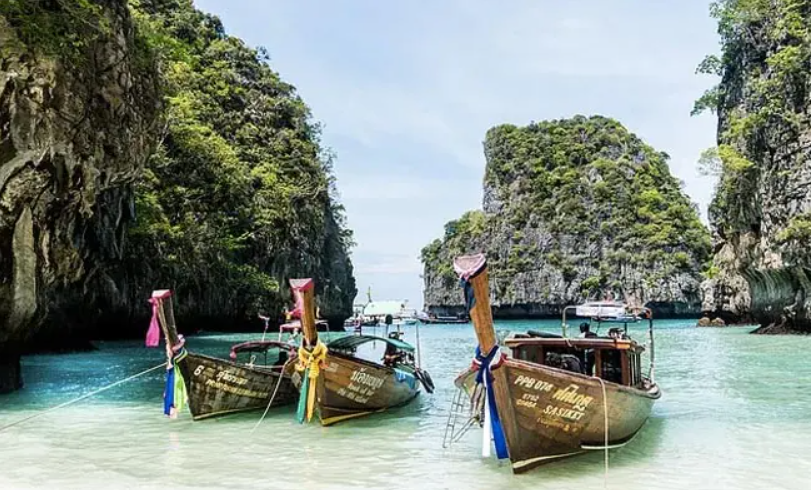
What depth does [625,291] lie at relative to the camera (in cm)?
7231

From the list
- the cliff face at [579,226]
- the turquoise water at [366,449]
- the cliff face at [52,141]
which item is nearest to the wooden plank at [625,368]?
the turquoise water at [366,449]

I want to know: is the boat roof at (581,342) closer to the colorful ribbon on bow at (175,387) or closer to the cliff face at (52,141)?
the colorful ribbon on bow at (175,387)

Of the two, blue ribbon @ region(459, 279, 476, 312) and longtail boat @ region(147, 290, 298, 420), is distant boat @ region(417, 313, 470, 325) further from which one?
blue ribbon @ region(459, 279, 476, 312)

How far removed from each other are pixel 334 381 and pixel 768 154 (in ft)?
101

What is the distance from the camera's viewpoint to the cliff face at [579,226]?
72.4m

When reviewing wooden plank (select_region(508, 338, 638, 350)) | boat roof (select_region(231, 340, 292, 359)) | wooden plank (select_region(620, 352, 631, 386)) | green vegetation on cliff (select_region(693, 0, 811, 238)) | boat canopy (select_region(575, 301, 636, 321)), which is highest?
green vegetation on cliff (select_region(693, 0, 811, 238))

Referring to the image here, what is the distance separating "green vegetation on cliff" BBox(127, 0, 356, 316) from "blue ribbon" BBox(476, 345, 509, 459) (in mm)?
18283

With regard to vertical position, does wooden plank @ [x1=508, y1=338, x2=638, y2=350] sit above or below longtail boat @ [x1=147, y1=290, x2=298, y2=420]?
above

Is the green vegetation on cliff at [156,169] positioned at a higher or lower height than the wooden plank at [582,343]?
higher

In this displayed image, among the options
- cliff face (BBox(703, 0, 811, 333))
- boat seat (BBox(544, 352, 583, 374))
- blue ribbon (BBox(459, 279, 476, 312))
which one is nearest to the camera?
blue ribbon (BBox(459, 279, 476, 312))


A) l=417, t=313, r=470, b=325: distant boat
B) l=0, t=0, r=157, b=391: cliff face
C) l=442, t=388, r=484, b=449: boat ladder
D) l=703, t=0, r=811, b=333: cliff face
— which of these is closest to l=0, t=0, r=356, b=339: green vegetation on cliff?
l=0, t=0, r=157, b=391: cliff face

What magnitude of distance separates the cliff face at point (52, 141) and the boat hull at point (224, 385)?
407 cm

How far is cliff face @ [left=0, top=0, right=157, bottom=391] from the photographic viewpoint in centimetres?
1136

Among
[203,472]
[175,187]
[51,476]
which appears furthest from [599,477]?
[175,187]
